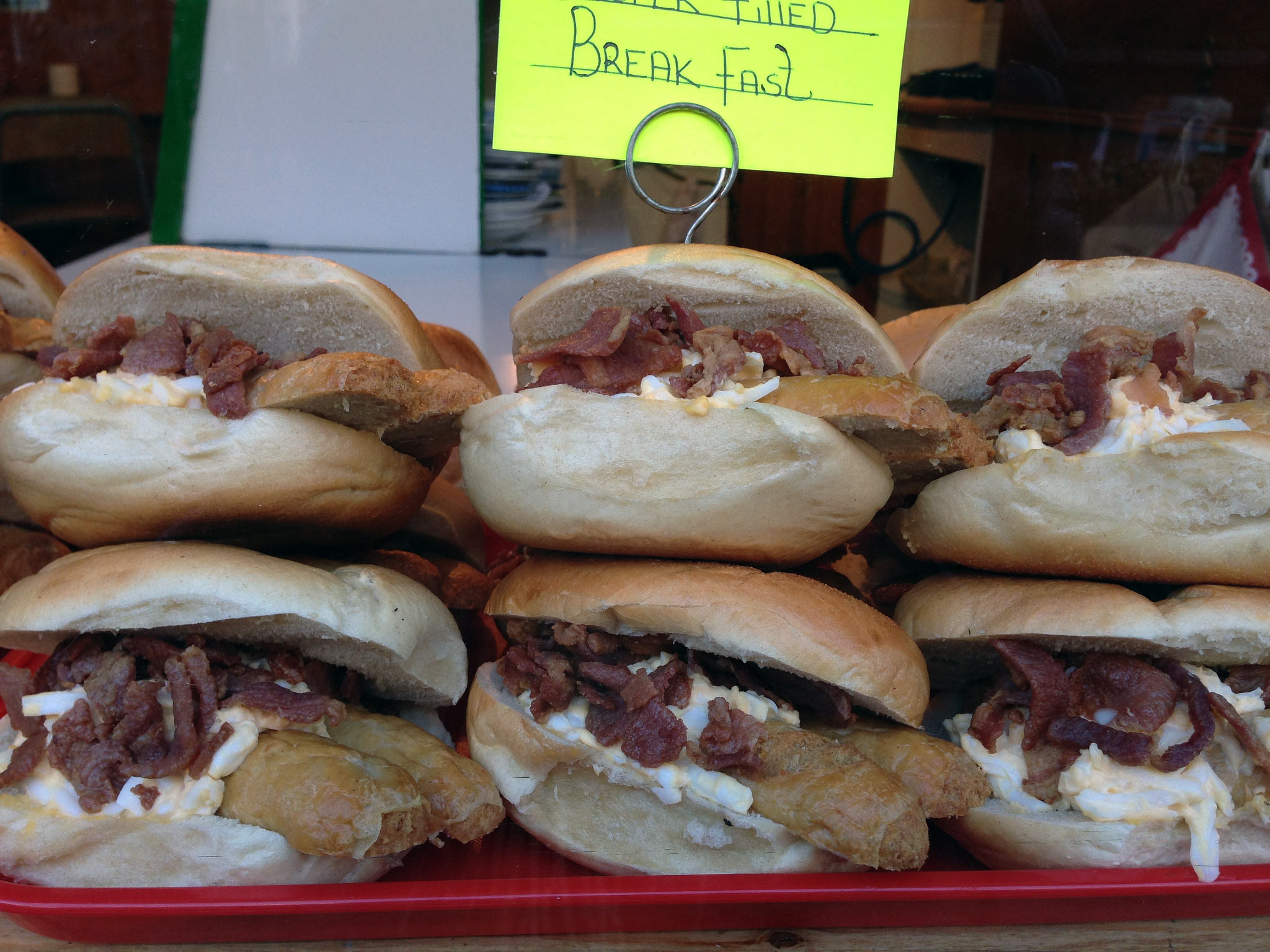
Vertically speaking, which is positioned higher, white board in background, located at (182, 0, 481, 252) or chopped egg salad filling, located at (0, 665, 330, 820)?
white board in background, located at (182, 0, 481, 252)

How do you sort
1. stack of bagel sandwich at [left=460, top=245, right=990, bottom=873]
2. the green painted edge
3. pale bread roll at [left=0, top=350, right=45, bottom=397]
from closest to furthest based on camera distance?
stack of bagel sandwich at [left=460, top=245, right=990, bottom=873]
pale bread roll at [left=0, top=350, right=45, bottom=397]
the green painted edge

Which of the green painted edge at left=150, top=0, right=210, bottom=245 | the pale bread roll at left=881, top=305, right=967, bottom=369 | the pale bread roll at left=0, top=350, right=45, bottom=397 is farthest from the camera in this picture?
the pale bread roll at left=881, top=305, right=967, bottom=369

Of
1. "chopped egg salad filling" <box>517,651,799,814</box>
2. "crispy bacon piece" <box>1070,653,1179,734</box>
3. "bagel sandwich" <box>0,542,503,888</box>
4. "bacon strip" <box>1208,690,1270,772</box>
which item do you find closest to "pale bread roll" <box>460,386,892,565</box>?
"chopped egg salad filling" <box>517,651,799,814</box>

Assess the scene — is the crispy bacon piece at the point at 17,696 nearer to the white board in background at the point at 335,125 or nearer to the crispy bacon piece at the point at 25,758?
the crispy bacon piece at the point at 25,758

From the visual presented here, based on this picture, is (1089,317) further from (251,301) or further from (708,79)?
(251,301)

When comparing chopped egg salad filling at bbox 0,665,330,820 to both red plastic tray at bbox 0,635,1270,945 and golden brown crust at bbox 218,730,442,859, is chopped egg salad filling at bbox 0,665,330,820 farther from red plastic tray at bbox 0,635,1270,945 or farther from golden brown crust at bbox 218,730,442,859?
red plastic tray at bbox 0,635,1270,945
